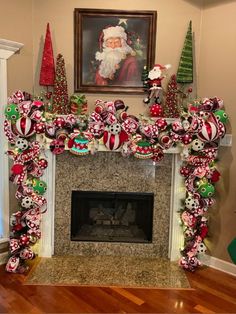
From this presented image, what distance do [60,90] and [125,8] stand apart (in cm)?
101

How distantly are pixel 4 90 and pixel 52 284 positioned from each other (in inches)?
69.9

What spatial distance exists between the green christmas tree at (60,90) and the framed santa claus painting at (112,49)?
0.17 meters

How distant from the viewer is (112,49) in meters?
2.84

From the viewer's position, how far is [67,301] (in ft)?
7.32

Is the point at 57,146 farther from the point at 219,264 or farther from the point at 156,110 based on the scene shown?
the point at 219,264

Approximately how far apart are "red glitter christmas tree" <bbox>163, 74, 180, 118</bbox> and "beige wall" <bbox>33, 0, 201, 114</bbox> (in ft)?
0.62

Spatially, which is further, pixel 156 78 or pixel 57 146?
pixel 156 78

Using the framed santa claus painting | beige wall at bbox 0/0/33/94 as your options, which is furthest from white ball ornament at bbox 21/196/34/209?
the framed santa claus painting

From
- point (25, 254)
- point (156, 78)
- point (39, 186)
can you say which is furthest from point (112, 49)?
point (25, 254)

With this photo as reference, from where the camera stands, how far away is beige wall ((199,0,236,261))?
2.65 metres

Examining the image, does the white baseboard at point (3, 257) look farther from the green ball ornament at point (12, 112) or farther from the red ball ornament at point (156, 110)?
the red ball ornament at point (156, 110)

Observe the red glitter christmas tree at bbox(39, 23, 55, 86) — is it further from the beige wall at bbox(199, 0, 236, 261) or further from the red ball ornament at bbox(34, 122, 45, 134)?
the beige wall at bbox(199, 0, 236, 261)

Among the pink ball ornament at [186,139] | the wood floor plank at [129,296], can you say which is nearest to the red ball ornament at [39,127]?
the pink ball ornament at [186,139]

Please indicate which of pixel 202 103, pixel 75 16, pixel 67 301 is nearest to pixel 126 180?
pixel 202 103
